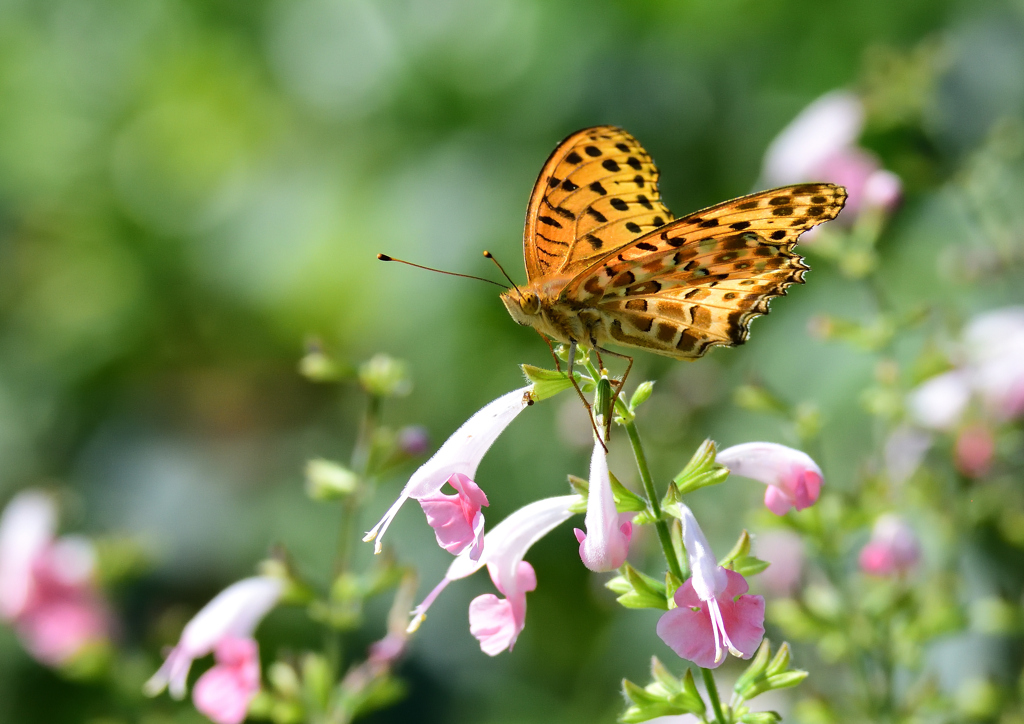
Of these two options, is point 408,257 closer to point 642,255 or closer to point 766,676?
point 642,255

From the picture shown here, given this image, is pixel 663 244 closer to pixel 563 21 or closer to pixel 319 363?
pixel 319 363

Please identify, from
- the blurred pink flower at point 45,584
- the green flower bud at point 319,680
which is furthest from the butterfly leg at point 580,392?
the blurred pink flower at point 45,584

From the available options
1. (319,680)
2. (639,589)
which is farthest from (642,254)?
(319,680)

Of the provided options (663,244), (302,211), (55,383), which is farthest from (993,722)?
(55,383)

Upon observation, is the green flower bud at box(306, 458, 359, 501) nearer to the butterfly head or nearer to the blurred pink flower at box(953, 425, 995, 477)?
the butterfly head

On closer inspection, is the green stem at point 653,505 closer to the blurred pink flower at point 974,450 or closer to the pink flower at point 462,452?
the pink flower at point 462,452

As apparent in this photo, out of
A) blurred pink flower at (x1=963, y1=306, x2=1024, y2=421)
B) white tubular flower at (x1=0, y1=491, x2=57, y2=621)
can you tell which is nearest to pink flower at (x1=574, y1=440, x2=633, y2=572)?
blurred pink flower at (x1=963, y1=306, x2=1024, y2=421)
